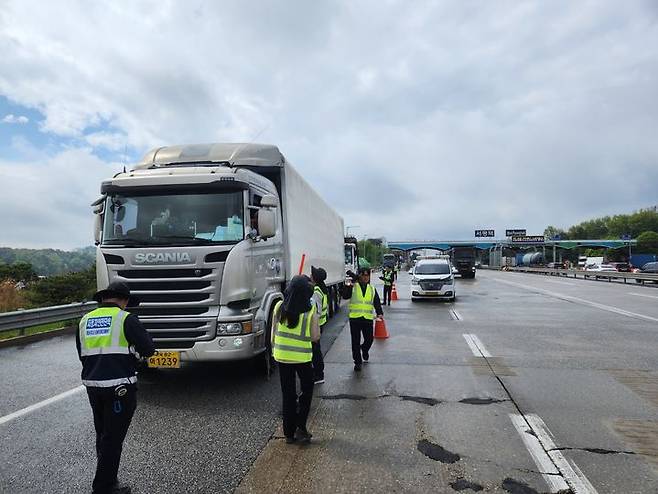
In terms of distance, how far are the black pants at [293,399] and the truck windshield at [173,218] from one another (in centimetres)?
222

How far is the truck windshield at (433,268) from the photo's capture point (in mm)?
20375

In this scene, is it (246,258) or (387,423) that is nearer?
(387,423)

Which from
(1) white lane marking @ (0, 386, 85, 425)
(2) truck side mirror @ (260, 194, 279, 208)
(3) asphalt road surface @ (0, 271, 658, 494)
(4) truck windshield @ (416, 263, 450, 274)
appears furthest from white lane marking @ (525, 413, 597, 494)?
(4) truck windshield @ (416, 263, 450, 274)

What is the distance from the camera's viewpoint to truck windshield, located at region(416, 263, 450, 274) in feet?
66.8

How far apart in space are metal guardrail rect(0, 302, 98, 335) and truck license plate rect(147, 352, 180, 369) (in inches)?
232

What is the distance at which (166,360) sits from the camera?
5.85m

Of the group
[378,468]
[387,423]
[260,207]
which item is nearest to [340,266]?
[260,207]

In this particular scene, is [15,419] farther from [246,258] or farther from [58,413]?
[246,258]

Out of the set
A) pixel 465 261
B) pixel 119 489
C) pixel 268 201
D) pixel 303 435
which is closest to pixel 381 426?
pixel 303 435

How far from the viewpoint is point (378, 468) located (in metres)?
3.84

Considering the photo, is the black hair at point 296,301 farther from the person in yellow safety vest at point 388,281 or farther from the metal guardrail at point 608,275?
the metal guardrail at point 608,275

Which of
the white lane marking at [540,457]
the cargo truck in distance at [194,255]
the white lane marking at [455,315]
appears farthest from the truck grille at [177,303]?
the white lane marking at [455,315]

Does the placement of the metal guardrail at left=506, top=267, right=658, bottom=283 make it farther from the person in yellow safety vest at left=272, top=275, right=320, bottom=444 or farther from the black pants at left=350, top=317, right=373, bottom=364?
A: the person in yellow safety vest at left=272, top=275, right=320, bottom=444

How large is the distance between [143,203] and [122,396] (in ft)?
Answer: 11.2
